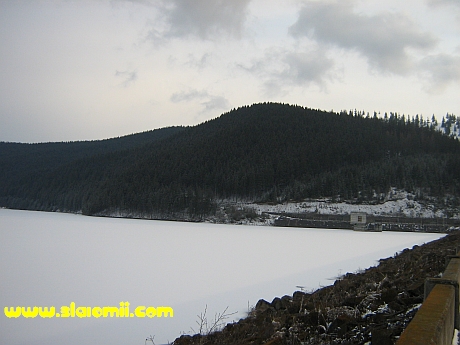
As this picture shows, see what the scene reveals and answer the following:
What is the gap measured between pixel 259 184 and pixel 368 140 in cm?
3892

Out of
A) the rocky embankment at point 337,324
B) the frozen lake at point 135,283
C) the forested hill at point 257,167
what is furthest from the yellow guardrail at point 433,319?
the forested hill at point 257,167

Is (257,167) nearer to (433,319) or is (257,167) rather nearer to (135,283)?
(135,283)

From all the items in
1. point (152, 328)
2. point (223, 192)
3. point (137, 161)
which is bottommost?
point (152, 328)

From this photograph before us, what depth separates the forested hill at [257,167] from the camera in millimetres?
109562

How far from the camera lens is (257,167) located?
126 m

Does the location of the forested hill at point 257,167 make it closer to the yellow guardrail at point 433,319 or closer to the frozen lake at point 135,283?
the frozen lake at point 135,283

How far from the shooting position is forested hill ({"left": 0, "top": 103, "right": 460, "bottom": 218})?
10956 centimetres

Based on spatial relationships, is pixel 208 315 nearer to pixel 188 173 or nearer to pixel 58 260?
pixel 58 260

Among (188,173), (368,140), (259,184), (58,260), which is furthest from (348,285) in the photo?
(368,140)

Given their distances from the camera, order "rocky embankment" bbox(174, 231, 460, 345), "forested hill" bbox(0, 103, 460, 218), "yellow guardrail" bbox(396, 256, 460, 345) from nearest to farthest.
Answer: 1. "yellow guardrail" bbox(396, 256, 460, 345)
2. "rocky embankment" bbox(174, 231, 460, 345)
3. "forested hill" bbox(0, 103, 460, 218)

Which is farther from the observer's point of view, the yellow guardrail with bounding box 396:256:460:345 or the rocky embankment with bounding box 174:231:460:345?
the rocky embankment with bounding box 174:231:460:345

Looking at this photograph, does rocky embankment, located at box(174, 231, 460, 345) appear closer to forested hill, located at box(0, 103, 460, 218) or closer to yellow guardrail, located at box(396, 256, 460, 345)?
yellow guardrail, located at box(396, 256, 460, 345)

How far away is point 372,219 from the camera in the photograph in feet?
274

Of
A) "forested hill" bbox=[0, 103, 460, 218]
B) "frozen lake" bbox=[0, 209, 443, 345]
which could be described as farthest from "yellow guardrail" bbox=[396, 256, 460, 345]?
"forested hill" bbox=[0, 103, 460, 218]
